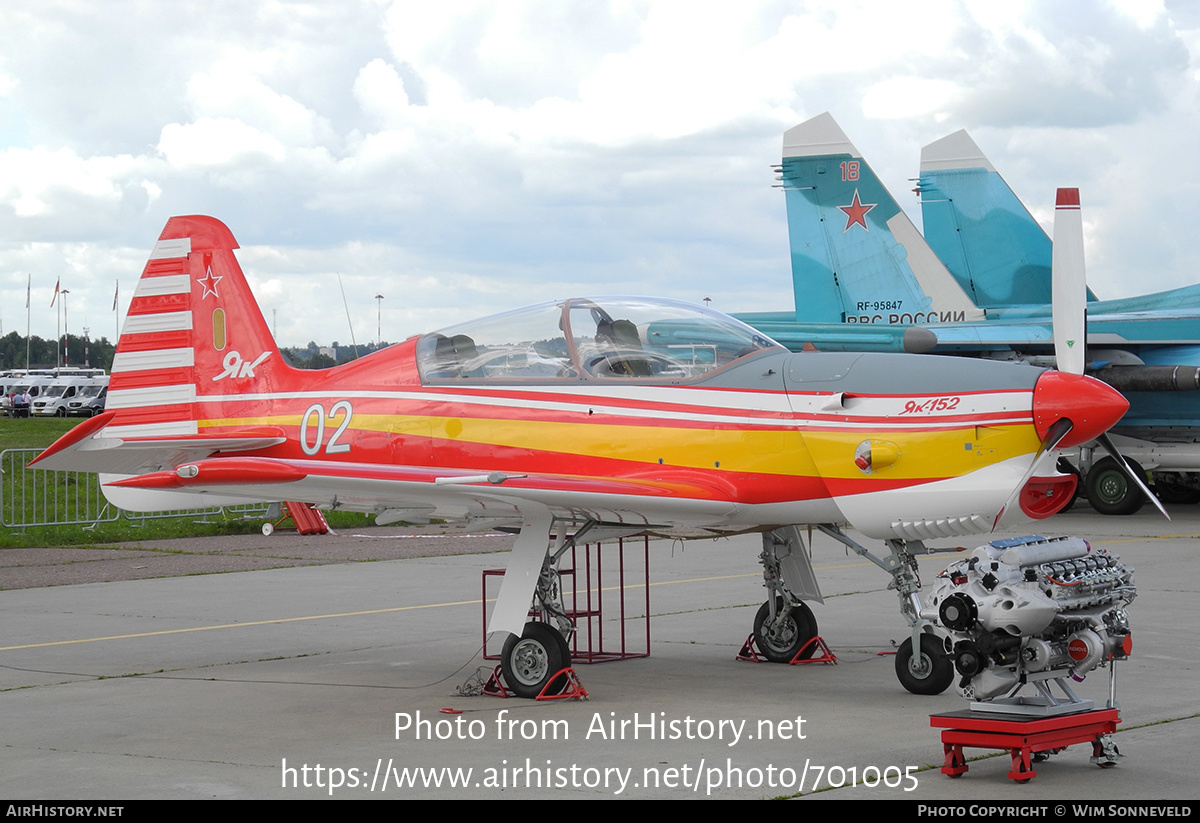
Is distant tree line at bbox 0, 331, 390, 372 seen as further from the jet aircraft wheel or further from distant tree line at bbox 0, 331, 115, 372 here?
the jet aircraft wheel

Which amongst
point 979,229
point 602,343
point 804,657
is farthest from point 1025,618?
point 979,229

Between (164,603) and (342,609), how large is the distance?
5.96 ft

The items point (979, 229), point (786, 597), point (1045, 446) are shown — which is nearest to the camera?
point (1045, 446)

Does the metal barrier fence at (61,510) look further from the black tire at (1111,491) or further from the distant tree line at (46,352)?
the distant tree line at (46,352)

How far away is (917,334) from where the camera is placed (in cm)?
1898

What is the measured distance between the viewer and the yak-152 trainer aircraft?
699cm

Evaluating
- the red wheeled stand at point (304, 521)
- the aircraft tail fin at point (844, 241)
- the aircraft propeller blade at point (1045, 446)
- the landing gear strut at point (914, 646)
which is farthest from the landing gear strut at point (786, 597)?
the aircraft tail fin at point (844, 241)

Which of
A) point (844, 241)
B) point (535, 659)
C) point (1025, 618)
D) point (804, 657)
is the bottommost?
point (804, 657)

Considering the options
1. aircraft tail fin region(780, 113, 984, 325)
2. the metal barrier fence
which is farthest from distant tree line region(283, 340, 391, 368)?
aircraft tail fin region(780, 113, 984, 325)

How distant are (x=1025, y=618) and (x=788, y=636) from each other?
11.2 ft

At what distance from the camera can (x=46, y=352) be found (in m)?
143

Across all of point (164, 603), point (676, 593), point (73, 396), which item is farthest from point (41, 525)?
point (73, 396)

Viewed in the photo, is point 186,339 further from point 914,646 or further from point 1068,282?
point 1068,282
